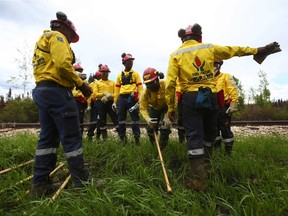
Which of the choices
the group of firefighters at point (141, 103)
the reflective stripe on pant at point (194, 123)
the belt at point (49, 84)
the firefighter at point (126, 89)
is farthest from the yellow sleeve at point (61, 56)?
the firefighter at point (126, 89)

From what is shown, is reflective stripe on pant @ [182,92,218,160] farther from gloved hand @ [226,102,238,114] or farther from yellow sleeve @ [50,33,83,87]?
gloved hand @ [226,102,238,114]

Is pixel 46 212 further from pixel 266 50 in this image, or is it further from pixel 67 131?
pixel 266 50

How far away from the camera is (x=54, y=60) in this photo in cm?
289

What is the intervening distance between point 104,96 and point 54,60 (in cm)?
408

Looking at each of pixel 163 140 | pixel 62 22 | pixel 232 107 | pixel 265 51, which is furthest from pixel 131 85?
pixel 265 51

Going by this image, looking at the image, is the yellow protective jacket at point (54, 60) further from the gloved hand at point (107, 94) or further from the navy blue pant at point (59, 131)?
the gloved hand at point (107, 94)

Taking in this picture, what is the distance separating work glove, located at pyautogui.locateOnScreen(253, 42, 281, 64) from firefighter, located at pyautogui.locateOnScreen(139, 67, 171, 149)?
1.69 m

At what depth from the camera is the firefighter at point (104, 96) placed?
6.88 meters

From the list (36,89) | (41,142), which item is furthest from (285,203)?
(36,89)

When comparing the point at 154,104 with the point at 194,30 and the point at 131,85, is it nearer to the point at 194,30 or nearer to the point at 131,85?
the point at 131,85

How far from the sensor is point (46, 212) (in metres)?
2.34

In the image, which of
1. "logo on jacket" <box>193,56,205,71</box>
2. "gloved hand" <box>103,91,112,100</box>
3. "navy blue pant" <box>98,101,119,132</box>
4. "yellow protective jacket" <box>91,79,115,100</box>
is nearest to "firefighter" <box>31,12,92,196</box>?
"logo on jacket" <box>193,56,205,71</box>

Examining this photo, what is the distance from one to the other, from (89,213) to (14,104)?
42.8ft

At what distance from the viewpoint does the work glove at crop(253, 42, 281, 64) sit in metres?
3.62
